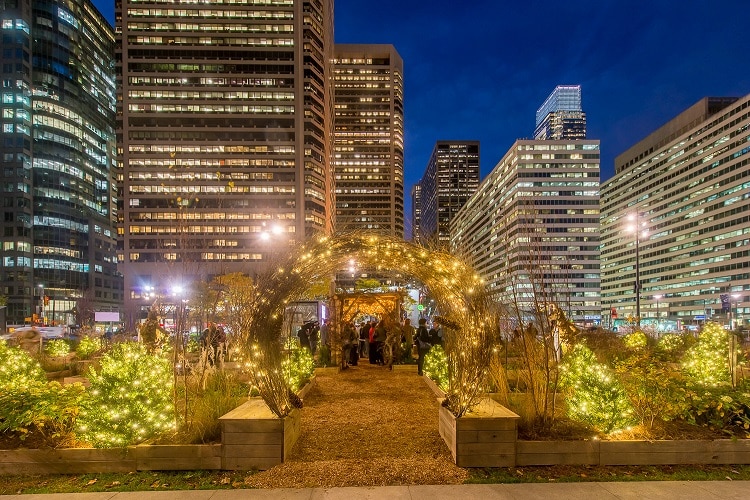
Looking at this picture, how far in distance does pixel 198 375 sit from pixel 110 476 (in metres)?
2.51

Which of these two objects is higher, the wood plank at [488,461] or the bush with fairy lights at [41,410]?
the bush with fairy lights at [41,410]

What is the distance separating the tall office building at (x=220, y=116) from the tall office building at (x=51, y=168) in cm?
2258

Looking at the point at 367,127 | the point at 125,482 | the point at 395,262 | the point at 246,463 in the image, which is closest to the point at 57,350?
the point at 125,482

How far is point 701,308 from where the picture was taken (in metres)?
118

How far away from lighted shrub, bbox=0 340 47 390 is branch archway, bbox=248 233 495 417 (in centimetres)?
357

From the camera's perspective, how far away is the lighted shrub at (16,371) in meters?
6.80

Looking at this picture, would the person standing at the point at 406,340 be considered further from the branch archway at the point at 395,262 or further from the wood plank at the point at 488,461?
the wood plank at the point at 488,461

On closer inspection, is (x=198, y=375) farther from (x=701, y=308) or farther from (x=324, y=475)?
(x=701, y=308)

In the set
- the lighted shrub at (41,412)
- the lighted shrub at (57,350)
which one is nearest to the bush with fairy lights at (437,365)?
the lighted shrub at (41,412)

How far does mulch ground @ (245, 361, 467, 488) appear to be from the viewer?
5.30m

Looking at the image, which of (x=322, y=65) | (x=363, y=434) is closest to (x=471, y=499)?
(x=363, y=434)

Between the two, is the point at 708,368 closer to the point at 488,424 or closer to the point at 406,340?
the point at 488,424

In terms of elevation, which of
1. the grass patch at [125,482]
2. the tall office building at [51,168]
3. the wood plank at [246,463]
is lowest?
the grass patch at [125,482]

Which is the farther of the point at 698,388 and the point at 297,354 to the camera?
the point at 297,354
